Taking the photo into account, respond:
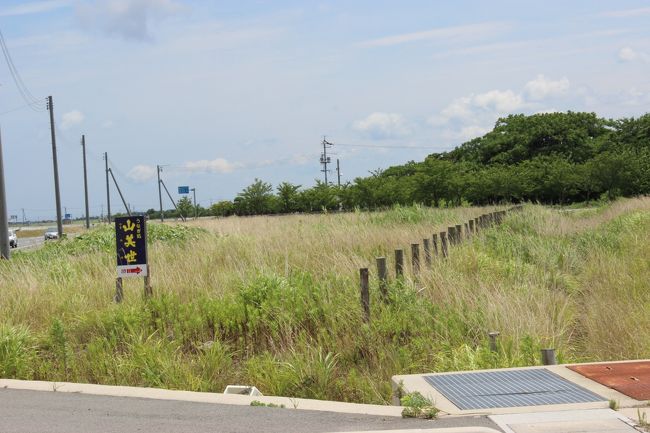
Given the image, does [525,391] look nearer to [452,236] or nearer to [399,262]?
[399,262]

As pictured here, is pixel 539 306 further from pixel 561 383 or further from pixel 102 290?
pixel 102 290

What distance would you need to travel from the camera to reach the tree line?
46406 millimetres

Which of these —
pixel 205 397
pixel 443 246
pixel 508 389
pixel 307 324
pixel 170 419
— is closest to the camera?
pixel 170 419

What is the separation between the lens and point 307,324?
855 cm

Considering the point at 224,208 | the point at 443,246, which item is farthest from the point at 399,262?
the point at 224,208

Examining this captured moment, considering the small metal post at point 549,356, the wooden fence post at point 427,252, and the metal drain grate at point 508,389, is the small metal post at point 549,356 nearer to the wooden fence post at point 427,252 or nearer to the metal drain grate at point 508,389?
the metal drain grate at point 508,389

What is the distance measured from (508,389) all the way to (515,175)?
49.9 meters

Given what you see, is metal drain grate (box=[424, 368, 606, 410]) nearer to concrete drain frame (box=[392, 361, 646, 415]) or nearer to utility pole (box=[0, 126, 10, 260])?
concrete drain frame (box=[392, 361, 646, 415])

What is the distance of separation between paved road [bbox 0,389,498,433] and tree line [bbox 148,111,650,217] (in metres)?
33.9

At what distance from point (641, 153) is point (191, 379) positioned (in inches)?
2137

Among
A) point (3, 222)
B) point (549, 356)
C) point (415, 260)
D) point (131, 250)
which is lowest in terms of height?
point (549, 356)

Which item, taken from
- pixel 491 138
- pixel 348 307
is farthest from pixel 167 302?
pixel 491 138

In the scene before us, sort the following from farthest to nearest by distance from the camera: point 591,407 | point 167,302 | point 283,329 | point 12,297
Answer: point 12,297, point 167,302, point 283,329, point 591,407

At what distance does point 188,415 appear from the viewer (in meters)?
5.42
